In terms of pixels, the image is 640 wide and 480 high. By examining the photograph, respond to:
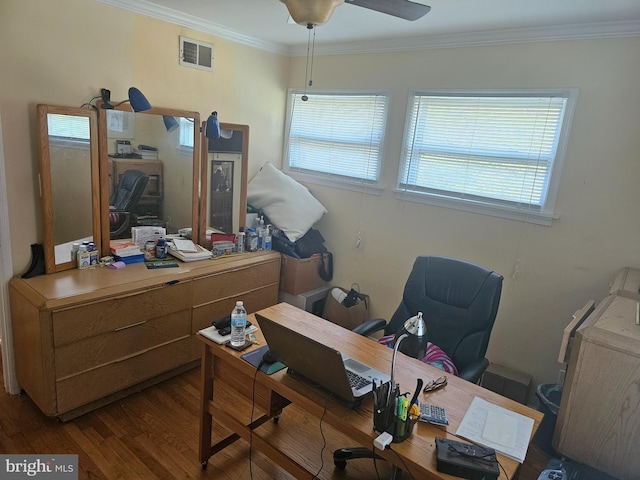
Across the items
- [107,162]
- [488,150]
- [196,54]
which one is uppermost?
[196,54]

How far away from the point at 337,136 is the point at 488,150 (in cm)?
127

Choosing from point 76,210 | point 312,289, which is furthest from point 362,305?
point 76,210

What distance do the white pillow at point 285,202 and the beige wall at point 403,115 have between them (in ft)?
1.21

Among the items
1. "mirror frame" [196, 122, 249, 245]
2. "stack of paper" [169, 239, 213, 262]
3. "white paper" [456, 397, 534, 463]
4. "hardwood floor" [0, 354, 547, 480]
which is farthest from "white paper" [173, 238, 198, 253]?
"white paper" [456, 397, 534, 463]

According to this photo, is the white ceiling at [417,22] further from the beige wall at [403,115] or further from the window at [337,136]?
the window at [337,136]

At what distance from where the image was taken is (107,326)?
2.34 metres

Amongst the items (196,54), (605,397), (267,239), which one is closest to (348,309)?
(267,239)

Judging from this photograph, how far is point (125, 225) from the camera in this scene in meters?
2.80

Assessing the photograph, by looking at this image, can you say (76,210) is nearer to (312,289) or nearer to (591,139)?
(312,289)

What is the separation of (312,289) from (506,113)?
1.98 m

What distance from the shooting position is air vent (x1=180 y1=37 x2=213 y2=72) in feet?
9.70

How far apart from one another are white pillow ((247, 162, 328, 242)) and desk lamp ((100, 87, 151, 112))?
124cm

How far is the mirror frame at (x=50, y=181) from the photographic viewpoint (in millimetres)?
2287

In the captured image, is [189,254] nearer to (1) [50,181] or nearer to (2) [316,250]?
(1) [50,181]
